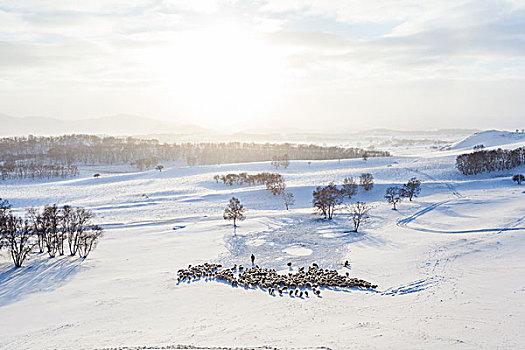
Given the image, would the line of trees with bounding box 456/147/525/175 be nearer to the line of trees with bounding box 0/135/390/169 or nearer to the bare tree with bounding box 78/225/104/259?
the line of trees with bounding box 0/135/390/169

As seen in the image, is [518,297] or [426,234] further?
[426,234]

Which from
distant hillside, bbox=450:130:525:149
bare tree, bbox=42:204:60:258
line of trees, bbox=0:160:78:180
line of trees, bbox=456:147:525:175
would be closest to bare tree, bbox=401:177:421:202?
line of trees, bbox=456:147:525:175

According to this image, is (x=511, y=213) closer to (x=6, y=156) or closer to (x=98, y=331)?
(x=98, y=331)

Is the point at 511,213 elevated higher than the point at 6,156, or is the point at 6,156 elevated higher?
the point at 6,156

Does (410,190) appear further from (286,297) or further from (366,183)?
(286,297)

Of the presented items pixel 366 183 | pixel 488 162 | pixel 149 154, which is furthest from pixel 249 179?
pixel 149 154

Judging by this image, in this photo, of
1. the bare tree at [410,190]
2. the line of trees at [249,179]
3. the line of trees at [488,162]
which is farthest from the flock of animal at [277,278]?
the line of trees at [488,162]

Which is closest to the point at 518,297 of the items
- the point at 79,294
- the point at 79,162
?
the point at 79,294

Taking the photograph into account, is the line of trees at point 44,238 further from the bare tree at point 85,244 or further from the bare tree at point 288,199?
the bare tree at point 288,199
